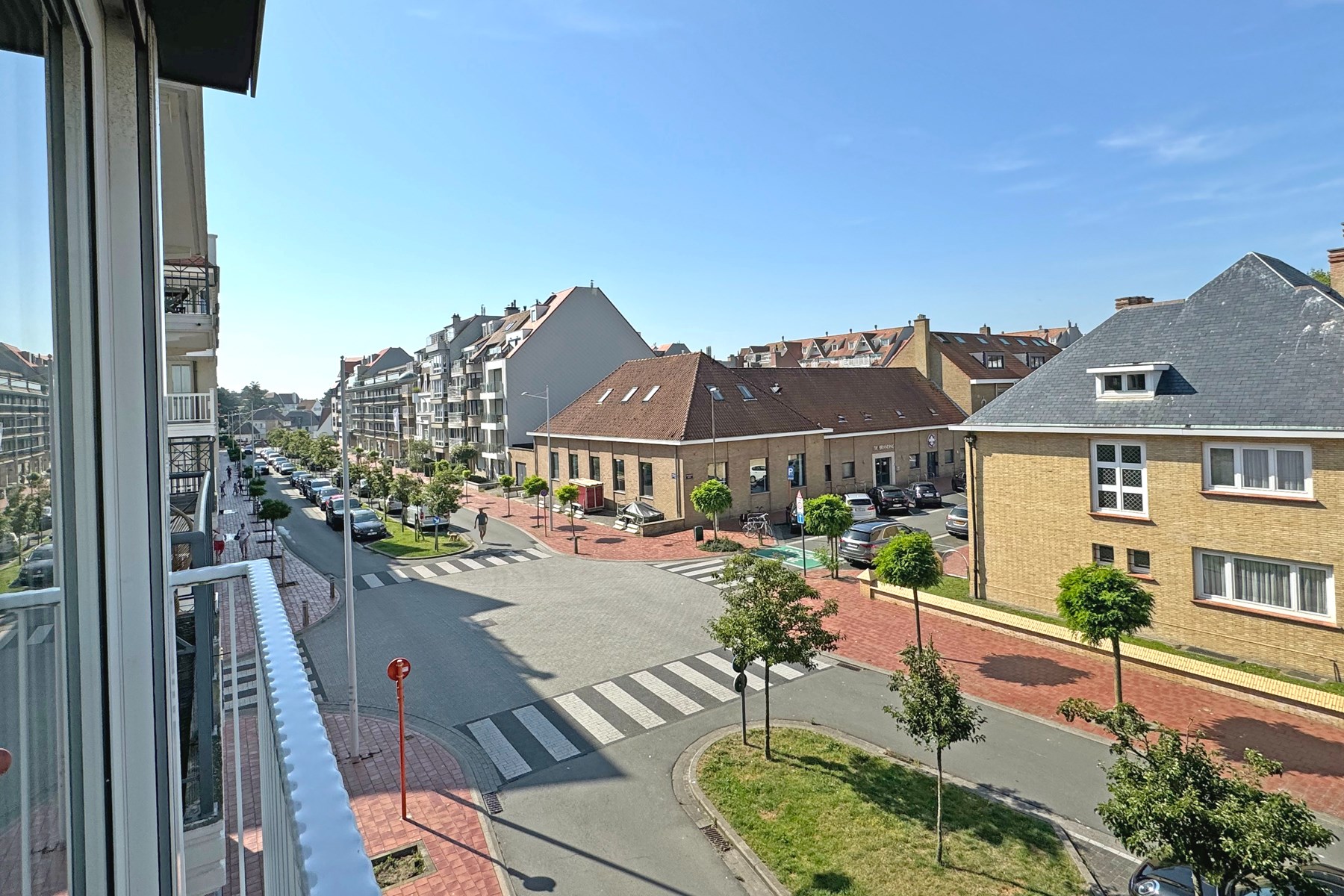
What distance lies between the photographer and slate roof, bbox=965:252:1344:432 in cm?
1241

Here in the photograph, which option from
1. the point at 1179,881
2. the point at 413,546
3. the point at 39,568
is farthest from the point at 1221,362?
the point at 413,546

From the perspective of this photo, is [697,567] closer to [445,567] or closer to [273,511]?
[445,567]

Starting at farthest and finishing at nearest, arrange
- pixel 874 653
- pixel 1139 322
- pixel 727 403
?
pixel 727 403
pixel 1139 322
pixel 874 653

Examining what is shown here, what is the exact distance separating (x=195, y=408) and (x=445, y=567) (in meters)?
10.7

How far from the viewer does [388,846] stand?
26.7 ft

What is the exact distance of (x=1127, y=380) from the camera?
48.3 feet

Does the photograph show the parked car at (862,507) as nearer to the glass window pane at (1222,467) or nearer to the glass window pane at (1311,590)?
the glass window pane at (1222,467)

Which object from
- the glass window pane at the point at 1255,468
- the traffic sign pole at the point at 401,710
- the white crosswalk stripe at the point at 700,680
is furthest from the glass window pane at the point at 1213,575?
the traffic sign pole at the point at 401,710

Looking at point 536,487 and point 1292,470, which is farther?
point 536,487

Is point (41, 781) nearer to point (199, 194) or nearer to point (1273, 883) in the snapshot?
point (1273, 883)

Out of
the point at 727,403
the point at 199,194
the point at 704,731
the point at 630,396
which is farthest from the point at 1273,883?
the point at 630,396

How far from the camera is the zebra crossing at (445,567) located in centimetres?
2086

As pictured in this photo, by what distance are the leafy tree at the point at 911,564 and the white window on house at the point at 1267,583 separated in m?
4.98

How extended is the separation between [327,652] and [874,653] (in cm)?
1152
